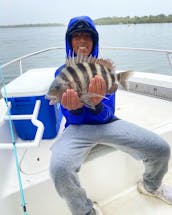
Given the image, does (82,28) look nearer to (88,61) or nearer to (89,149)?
(88,61)

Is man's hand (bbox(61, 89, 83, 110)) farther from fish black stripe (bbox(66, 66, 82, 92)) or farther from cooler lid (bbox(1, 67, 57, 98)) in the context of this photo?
cooler lid (bbox(1, 67, 57, 98))

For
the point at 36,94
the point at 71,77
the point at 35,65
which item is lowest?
the point at 35,65

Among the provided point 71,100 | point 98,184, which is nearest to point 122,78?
point 71,100

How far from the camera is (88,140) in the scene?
1.63 m

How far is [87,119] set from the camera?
170cm

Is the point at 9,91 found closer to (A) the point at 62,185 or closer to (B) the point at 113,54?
(A) the point at 62,185

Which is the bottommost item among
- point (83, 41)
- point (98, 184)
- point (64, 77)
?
point (98, 184)

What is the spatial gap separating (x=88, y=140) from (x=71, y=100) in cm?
31

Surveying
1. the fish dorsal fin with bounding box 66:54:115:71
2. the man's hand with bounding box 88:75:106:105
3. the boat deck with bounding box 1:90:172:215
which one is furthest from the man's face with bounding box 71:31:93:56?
the boat deck with bounding box 1:90:172:215

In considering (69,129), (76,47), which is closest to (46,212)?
(69,129)

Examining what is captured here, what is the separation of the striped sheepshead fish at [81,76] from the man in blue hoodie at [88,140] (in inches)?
1.3

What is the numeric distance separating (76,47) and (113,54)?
1261cm

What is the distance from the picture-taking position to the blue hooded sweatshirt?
1645 millimetres

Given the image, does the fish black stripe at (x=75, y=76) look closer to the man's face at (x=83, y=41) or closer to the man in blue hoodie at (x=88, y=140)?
the man in blue hoodie at (x=88, y=140)
